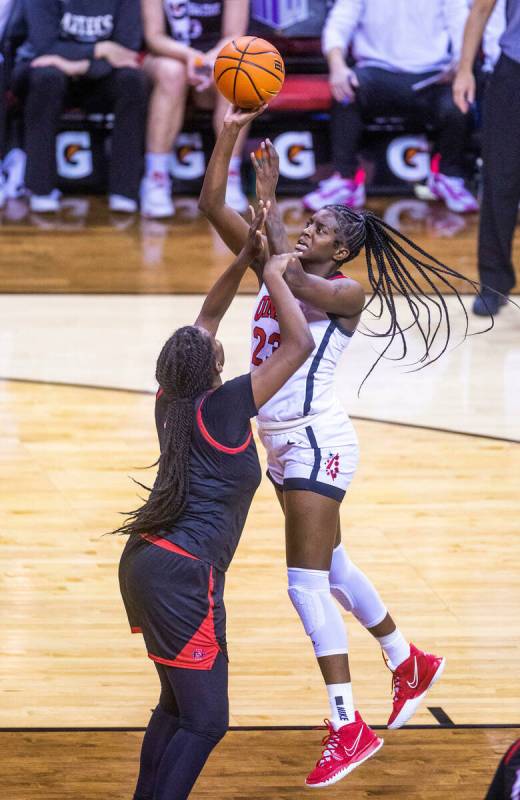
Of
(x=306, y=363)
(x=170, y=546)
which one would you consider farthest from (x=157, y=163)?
(x=170, y=546)

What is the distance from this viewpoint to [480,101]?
416 inches

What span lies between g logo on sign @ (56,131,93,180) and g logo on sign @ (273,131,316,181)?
147cm

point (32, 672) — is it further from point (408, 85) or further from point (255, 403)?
point (408, 85)

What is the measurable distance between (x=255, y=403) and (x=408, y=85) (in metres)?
7.50

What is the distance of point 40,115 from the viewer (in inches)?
388

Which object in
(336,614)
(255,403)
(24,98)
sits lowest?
(24,98)

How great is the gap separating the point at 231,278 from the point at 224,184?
0.95 ft

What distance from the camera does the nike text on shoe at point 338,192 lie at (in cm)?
1019

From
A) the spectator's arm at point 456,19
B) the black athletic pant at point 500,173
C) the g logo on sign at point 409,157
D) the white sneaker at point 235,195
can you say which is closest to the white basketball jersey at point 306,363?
the black athletic pant at point 500,173

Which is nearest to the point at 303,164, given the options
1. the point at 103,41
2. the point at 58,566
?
Result: the point at 103,41

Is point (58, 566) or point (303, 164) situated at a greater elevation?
point (58, 566)

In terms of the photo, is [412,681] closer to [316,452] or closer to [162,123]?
[316,452]

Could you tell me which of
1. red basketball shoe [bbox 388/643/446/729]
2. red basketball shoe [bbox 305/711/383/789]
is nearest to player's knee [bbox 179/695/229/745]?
red basketball shoe [bbox 305/711/383/789]

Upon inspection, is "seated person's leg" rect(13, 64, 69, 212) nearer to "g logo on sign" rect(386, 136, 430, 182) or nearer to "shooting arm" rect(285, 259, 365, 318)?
"g logo on sign" rect(386, 136, 430, 182)
